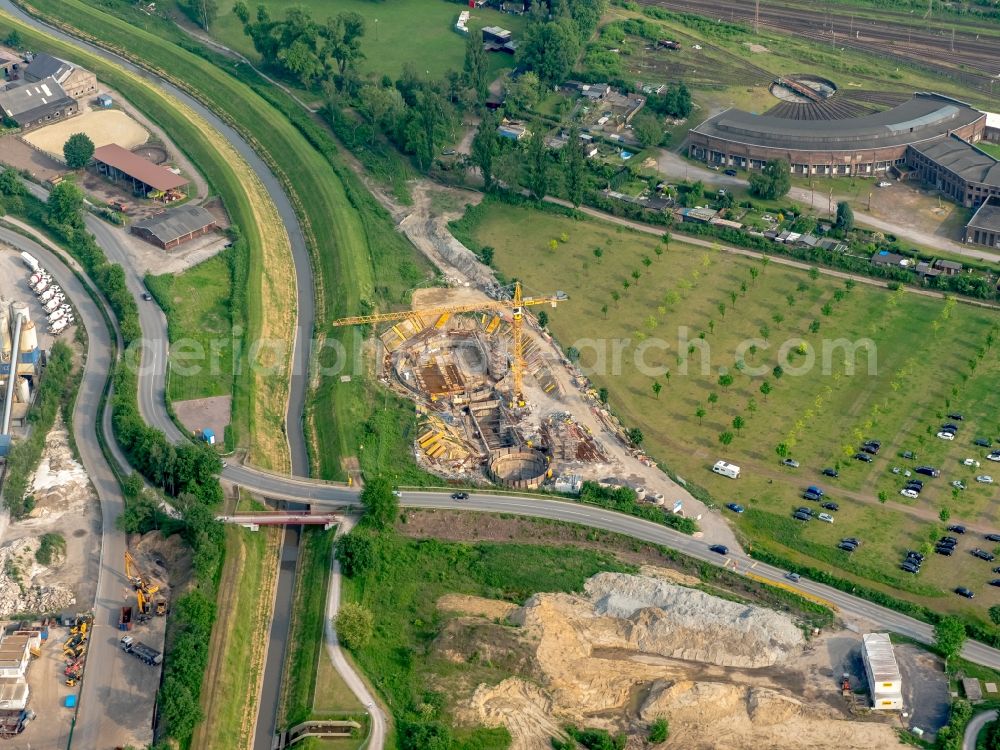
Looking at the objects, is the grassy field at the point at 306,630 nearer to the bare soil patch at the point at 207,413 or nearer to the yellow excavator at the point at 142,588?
the yellow excavator at the point at 142,588

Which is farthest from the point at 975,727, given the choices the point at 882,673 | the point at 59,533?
the point at 59,533

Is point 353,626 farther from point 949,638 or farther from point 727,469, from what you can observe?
point 949,638

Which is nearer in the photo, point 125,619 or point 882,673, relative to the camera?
point 882,673

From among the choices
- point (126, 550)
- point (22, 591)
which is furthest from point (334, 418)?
point (22, 591)

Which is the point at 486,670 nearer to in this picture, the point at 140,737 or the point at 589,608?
the point at 589,608

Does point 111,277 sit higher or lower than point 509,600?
higher

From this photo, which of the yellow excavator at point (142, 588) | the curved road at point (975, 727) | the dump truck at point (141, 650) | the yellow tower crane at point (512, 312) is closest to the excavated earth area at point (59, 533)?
the yellow excavator at point (142, 588)
